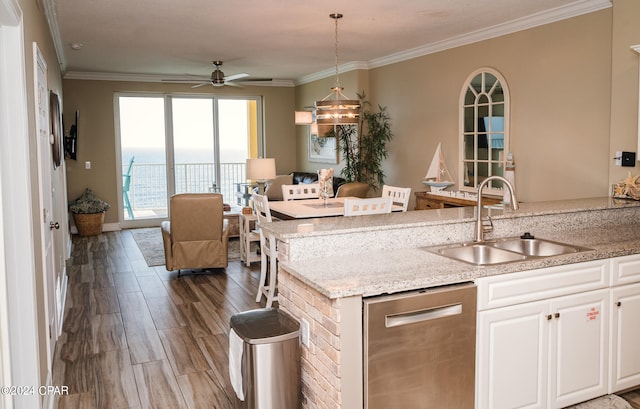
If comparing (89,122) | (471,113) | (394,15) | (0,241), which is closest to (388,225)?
(0,241)

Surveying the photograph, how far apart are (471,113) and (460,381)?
4315 millimetres

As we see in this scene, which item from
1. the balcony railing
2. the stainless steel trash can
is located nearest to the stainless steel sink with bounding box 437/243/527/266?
the stainless steel trash can

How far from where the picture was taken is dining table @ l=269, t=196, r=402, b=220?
5.17m

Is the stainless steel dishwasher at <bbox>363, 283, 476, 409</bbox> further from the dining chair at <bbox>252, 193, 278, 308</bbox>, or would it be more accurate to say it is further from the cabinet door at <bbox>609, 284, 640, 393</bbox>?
the dining chair at <bbox>252, 193, 278, 308</bbox>

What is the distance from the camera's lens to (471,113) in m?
6.29

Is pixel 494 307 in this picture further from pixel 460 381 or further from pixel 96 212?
pixel 96 212

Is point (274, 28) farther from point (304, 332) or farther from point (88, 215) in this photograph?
point (88, 215)

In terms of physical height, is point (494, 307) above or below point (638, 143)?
below

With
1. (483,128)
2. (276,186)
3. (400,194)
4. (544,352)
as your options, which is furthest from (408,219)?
(276,186)

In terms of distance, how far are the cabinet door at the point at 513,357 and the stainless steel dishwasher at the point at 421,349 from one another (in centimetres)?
8

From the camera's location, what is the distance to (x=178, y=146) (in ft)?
33.5

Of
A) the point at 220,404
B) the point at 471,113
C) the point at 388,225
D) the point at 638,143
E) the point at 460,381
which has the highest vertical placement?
the point at 471,113

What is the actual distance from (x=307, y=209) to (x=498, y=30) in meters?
2.78

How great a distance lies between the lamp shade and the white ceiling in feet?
4.71
